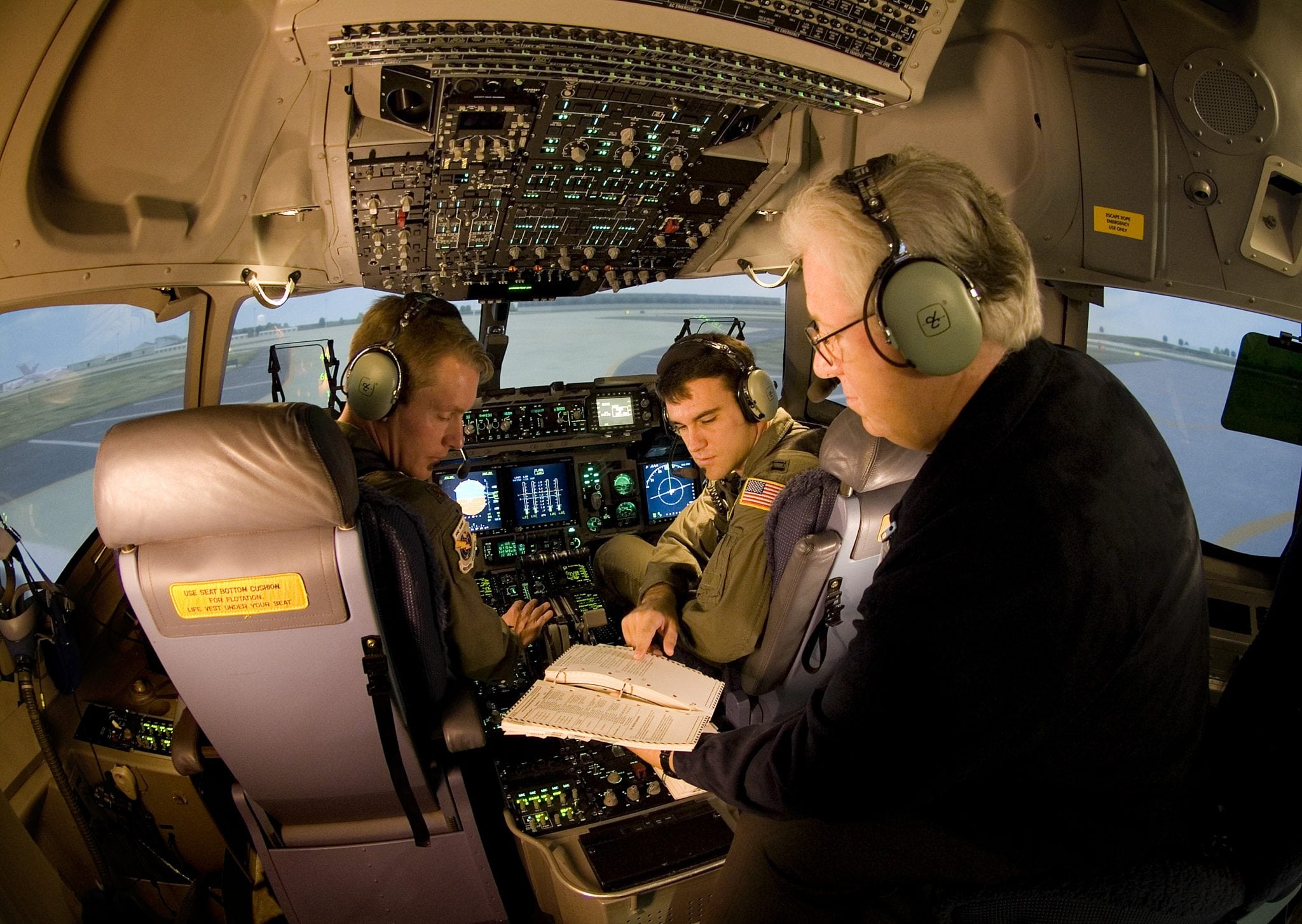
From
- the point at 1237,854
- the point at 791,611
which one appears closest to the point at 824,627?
the point at 791,611

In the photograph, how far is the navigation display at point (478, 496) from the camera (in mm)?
2881

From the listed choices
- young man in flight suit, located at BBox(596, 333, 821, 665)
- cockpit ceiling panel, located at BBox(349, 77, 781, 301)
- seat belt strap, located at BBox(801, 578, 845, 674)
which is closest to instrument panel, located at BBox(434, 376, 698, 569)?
cockpit ceiling panel, located at BBox(349, 77, 781, 301)

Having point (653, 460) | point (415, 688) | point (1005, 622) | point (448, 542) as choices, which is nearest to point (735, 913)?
point (1005, 622)

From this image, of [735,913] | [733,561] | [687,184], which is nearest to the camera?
[735,913]

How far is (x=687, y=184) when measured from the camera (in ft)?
8.16

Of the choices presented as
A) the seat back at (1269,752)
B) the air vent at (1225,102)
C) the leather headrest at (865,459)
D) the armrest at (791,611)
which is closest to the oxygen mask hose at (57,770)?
the armrest at (791,611)

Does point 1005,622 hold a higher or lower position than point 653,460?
higher

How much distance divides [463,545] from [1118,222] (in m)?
2.11

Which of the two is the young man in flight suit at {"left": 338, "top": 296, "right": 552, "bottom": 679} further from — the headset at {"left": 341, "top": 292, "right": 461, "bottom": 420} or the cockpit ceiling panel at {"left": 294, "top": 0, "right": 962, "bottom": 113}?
the cockpit ceiling panel at {"left": 294, "top": 0, "right": 962, "bottom": 113}

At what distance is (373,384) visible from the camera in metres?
1.64

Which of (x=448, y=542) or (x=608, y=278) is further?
(x=608, y=278)

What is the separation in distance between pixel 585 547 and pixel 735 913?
2.02m

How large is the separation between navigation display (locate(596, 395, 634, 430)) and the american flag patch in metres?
1.29

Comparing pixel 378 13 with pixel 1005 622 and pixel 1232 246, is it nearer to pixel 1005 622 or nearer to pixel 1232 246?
pixel 1005 622
